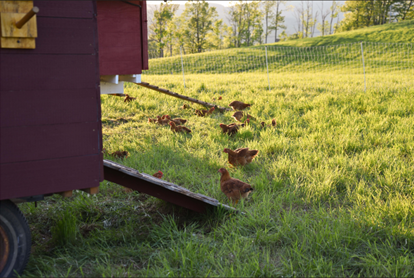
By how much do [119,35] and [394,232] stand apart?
9.98ft

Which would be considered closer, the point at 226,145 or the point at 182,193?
the point at 182,193

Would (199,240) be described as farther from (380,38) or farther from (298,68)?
(380,38)

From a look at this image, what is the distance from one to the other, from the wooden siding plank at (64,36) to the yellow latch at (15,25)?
7 cm

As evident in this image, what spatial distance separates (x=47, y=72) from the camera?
→ 1970 millimetres

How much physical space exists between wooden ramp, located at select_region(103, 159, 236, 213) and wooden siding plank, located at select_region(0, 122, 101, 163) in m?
0.67

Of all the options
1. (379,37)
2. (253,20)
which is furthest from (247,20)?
(379,37)

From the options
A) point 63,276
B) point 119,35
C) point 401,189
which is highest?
point 119,35

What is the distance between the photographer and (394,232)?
254cm

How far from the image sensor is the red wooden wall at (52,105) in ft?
6.26

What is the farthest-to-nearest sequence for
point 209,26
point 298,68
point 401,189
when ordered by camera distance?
point 209,26 < point 298,68 < point 401,189

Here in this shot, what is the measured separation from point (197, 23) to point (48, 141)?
47801 millimetres

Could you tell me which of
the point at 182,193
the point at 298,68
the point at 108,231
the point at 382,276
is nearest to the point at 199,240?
the point at 182,193

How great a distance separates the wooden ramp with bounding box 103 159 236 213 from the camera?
281 cm

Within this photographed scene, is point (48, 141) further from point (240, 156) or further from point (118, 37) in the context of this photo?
point (240, 156)
